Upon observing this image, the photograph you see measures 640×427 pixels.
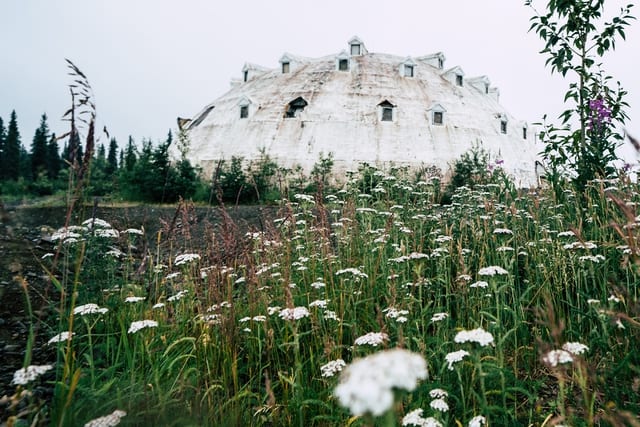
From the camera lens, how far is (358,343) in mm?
2148

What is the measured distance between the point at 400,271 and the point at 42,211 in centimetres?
1687

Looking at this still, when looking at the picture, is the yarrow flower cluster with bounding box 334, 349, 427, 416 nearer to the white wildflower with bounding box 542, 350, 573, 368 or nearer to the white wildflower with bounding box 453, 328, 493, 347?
the white wildflower with bounding box 453, 328, 493, 347

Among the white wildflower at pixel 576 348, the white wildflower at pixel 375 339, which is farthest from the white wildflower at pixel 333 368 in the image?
the white wildflower at pixel 576 348

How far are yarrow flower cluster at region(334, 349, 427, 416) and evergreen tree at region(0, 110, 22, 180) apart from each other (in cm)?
6349

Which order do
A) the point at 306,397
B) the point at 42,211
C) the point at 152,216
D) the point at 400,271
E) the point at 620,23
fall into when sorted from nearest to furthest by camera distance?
the point at 306,397
the point at 400,271
the point at 620,23
the point at 152,216
the point at 42,211

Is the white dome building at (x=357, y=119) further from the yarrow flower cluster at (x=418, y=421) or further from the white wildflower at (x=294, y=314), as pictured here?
the yarrow flower cluster at (x=418, y=421)

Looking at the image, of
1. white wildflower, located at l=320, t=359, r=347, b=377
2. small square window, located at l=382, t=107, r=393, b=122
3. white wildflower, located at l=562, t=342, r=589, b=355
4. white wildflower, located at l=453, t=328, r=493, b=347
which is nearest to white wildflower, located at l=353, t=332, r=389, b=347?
white wildflower, located at l=320, t=359, r=347, b=377

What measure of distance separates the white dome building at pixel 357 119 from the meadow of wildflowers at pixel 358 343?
20.0 m

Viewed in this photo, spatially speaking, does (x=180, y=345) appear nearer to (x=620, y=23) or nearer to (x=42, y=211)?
(x=620, y=23)

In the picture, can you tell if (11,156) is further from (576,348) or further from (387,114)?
(576,348)

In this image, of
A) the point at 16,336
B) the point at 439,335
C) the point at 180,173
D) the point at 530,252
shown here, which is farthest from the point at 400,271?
the point at 180,173

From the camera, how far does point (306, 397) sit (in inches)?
105

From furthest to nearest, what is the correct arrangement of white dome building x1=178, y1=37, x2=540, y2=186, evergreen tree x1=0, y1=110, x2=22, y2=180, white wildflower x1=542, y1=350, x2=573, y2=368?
evergreen tree x1=0, y1=110, x2=22, y2=180 → white dome building x1=178, y1=37, x2=540, y2=186 → white wildflower x1=542, y1=350, x2=573, y2=368

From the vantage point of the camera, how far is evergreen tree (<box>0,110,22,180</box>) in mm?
53019
